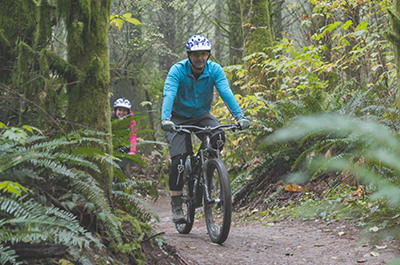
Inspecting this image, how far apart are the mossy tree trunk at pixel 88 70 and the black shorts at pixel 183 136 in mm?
1751

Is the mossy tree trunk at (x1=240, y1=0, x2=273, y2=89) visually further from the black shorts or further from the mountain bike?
the mountain bike

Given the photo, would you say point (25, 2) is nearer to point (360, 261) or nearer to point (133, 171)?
point (360, 261)

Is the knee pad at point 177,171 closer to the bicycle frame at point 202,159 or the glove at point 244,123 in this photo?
the bicycle frame at point 202,159

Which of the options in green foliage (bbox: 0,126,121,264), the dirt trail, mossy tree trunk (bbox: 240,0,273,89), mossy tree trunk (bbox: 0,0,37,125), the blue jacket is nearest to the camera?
green foliage (bbox: 0,126,121,264)

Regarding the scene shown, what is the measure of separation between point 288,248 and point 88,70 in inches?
121

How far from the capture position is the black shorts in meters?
5.12

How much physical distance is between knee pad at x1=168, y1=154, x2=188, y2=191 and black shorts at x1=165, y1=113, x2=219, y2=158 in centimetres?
8

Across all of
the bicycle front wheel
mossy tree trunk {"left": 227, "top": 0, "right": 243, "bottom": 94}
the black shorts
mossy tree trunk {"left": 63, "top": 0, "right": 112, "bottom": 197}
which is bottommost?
the bicycle front wheel

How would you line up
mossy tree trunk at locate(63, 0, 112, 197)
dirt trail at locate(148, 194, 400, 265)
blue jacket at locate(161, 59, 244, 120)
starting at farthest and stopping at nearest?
blue jacket at locate(161, 59, 244, 120) < dirt trail at locate(148, 194, 400, 265) < mossy tree trunk at locate(63, 0, 112, 197)

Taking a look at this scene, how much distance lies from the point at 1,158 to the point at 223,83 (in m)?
3.28

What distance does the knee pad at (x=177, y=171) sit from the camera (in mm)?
5164

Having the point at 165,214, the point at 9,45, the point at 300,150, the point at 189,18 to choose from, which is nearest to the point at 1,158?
the point at 9,45

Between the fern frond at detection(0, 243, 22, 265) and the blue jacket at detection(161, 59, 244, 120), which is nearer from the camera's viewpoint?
the fern frond at detection(0, 243, 22, 265)

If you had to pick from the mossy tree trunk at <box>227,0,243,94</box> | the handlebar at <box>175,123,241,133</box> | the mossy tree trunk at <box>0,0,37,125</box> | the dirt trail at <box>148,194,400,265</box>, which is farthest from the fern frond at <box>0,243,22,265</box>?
the mossy tree trunk at <box>227,0,243,94</box>
